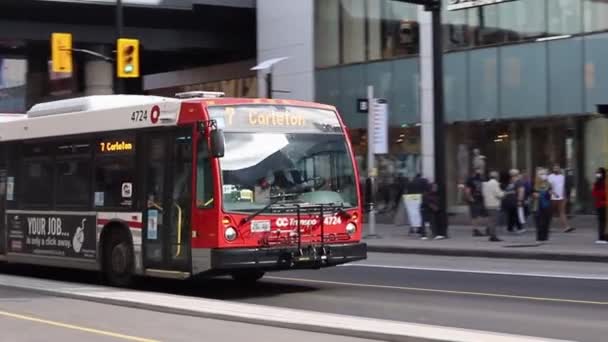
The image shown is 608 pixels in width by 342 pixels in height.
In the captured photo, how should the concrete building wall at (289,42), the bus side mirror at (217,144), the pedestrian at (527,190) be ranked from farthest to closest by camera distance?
the concrete building wall at (289,42) < the pedestrian at (527,190) < the bus side mirror at (217,144)

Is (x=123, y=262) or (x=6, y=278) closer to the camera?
(x=123, y=262)

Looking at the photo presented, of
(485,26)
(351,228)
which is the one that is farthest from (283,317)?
(485,26)

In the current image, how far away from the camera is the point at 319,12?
3522 centimetres

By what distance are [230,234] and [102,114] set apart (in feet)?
11.8

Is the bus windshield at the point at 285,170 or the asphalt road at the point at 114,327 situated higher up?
the bus windshield at the point at 285,170

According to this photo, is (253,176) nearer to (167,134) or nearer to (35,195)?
(167,134)

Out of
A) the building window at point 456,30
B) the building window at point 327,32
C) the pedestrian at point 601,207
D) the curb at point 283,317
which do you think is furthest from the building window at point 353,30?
the curb at point 283,317

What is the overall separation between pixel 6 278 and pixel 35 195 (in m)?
1.56

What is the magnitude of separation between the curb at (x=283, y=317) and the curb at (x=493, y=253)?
9510mm

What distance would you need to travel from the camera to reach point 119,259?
49.2 feet

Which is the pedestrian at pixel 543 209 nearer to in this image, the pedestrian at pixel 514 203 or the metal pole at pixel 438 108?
the pedestrian at pixel 514 203

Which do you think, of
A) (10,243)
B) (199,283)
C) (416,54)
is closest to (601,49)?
(416,54)

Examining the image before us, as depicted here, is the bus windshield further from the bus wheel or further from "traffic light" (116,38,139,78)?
→ "traffic light" (116,38,139,78)

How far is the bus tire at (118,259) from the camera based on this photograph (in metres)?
14.8
